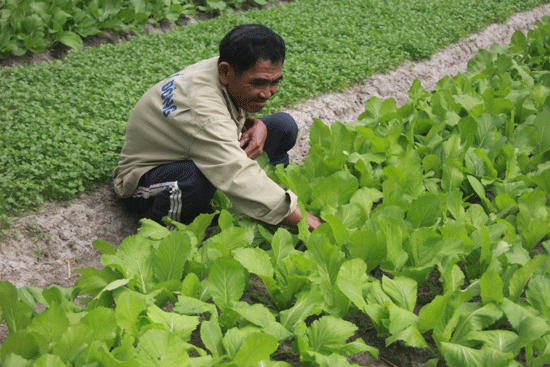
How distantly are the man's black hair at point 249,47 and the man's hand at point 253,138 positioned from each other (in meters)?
0.40

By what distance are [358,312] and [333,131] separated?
992 mm

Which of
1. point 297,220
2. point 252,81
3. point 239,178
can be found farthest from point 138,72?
point 297,220

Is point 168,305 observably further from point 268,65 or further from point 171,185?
point 268,65

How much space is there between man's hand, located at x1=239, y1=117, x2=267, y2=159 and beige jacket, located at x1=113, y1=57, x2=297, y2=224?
64 millimetres

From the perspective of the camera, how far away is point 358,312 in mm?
1779

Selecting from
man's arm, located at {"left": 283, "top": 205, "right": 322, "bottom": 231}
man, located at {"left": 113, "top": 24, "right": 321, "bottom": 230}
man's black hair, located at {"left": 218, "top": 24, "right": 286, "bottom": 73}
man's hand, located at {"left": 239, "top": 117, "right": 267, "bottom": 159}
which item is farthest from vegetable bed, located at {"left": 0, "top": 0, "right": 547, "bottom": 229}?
man's arm, located at {"left": 283, "top": 205, "right": 322, "bottom": 231}

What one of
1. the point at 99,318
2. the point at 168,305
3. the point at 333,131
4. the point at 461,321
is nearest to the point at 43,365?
the point at 99,318

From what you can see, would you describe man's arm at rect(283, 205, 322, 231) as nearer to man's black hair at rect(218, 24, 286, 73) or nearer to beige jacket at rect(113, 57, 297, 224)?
beige jacket at rect(113, 57, 297, 224)

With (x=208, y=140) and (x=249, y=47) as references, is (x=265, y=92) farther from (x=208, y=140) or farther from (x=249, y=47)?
(x=208, y=140)

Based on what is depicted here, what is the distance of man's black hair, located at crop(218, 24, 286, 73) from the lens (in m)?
2.02

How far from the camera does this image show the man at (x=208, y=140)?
1929 millimetres

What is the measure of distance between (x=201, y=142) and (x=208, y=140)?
0.05 metres

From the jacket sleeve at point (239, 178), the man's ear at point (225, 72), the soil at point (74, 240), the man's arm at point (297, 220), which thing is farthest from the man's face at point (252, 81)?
the soil at point (74, 240)

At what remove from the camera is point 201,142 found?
2012 millimetres
